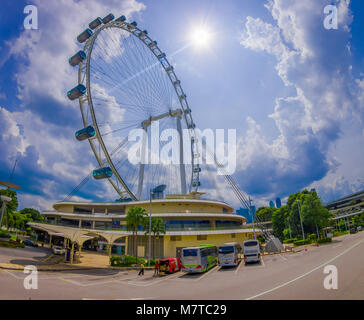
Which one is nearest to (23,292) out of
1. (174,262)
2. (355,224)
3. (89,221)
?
(174,262)

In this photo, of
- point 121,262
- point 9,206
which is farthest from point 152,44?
point 9,206

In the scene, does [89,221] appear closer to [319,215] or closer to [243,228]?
[243,228]

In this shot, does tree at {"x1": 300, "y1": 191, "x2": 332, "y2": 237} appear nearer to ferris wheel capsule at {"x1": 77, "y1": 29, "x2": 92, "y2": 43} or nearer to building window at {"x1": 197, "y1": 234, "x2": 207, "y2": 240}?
building window at {"x1": 197, "y1": 234, "x2": 207, "y2": 240}

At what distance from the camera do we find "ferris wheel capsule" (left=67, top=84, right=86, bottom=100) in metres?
36.1

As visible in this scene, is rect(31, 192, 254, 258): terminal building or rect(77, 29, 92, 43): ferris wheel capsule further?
rect(31, 192, 254, 258): terminal building

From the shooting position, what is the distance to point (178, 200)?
51625 millimetres

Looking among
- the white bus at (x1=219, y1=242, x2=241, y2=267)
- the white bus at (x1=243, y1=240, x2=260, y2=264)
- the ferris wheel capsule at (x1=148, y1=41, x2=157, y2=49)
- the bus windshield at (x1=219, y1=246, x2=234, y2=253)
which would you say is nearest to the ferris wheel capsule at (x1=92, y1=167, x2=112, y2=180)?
the bus windshield at (x1=219, y1=246, x2=234, y2=253)

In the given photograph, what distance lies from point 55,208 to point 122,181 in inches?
1439

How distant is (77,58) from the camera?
3750 centimetres

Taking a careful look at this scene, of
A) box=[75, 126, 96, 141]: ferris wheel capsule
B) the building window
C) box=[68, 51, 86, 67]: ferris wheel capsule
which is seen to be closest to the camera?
box=[75, 126, 96, 141]: ferris wheel capsule

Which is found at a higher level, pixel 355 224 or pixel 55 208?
pixel 55 208

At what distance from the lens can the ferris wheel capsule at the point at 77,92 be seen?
36.1 meters

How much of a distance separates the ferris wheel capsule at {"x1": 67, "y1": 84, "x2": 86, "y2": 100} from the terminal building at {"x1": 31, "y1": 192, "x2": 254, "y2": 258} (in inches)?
823

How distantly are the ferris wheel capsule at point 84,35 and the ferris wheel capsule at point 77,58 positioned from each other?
3733 millimetres
